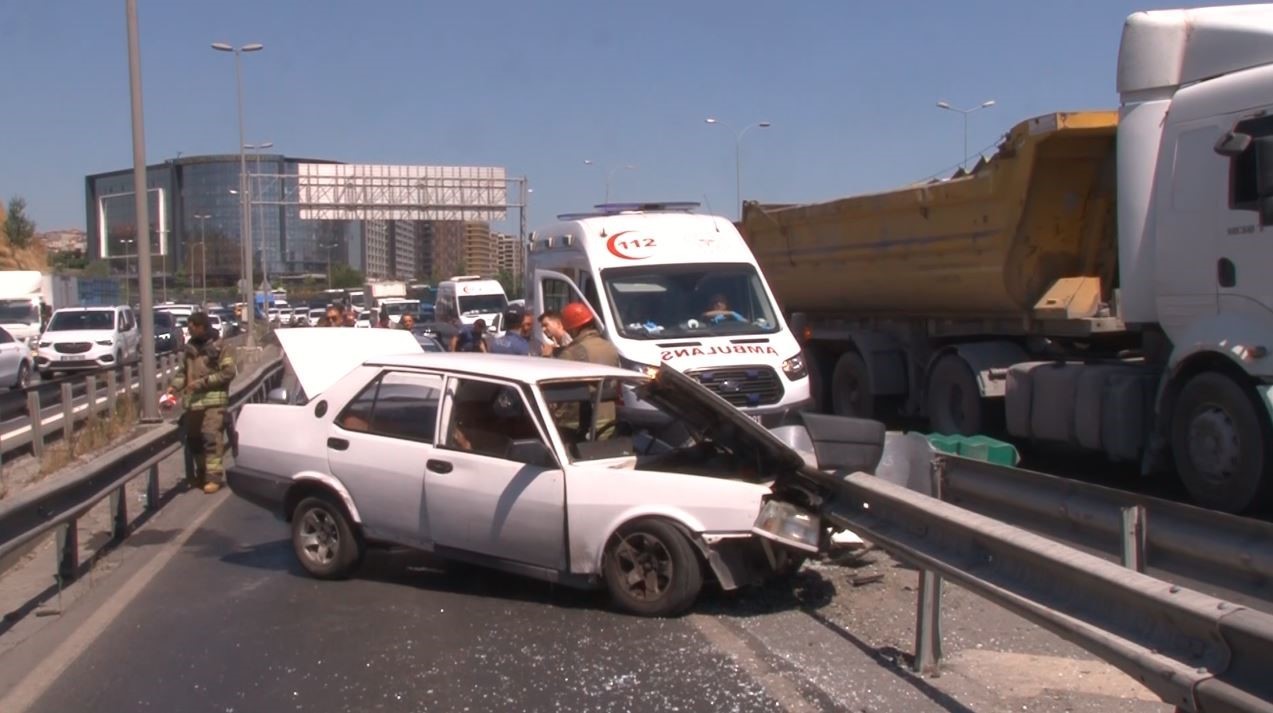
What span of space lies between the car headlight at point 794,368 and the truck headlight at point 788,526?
17.4 ft

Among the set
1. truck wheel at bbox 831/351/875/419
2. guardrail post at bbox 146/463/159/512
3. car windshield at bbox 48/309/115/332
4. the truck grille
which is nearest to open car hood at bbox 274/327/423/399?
guardrail post at bbox 146/463/159/512

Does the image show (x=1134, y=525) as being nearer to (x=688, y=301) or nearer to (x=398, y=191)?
(x=688, y=301)

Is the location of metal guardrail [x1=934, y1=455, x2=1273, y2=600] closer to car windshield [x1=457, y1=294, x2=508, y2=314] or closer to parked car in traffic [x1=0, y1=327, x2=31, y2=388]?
parked car in traffic [x1=0, y1=327, x2=31, y2=388]

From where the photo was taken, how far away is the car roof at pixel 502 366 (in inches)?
323

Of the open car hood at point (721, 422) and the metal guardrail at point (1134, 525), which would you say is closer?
the metal guardrail at point (1134, 525)

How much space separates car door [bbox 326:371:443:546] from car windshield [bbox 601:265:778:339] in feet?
15.6

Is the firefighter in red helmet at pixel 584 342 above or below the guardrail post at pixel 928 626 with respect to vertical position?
above

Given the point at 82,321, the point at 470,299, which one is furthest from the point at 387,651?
the point at 470,299

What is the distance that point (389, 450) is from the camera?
844 cm

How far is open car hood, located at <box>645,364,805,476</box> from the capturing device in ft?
24.8

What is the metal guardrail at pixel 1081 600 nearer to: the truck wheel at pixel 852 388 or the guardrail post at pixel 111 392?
the truck wheel at pixel 852 388

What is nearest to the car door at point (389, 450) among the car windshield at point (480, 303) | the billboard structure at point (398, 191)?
the car windshield at point (480, 303)

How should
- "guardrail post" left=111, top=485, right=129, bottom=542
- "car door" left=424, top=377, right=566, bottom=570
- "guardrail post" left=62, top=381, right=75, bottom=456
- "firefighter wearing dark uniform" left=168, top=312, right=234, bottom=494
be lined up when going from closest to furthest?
"car door" left=424, top=377, right=566, bottom=570 → "guardrail post" left=111, top=485, right=129, bottom=542 → "firefighter wearing dark uniform" left=168, top=312, right=234, bottom=494 → "guardrail post" left=62, top=381, right=75, bottom=456

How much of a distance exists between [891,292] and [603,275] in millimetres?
3644
